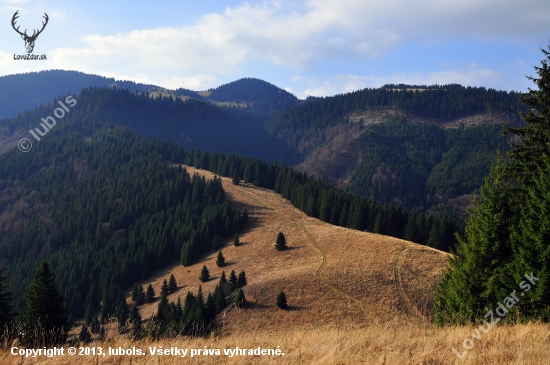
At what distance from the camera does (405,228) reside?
7900 centimetres

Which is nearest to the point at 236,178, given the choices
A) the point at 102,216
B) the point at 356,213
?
the point at 102,216

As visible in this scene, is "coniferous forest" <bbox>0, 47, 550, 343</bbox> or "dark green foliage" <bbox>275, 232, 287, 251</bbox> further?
"dark green foliage" <bbox>275, 232, 287, 251</bbox>

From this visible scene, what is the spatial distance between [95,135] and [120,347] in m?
211

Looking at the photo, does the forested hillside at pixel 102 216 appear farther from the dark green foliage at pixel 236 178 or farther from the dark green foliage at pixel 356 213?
the dark green foliage at pixel 356 213

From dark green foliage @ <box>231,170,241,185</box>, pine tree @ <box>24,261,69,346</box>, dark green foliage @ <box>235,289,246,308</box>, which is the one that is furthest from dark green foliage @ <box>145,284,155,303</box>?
dark green foliage @ <box>231,170,241,185</box>

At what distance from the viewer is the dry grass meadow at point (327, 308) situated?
8.16 metres

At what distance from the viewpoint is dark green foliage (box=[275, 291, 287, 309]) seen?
1567 inches

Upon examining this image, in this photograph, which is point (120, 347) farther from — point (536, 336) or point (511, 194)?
point (511, 194)

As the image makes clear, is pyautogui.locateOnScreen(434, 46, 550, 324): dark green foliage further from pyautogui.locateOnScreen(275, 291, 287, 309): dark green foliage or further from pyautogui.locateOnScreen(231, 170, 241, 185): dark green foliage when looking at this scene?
pyautogui.locateOnScreen(231, 170, 241, 185): dark green foliage

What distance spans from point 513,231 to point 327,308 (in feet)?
80.3

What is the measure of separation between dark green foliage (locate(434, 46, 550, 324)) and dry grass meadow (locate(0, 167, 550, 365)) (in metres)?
4.35

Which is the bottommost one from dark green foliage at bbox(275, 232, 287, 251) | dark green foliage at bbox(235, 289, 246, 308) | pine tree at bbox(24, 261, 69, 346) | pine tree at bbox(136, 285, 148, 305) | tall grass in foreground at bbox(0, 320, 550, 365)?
pine tree at bbox(136, 285, 148, 305)

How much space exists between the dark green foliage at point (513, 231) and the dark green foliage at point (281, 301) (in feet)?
70.5

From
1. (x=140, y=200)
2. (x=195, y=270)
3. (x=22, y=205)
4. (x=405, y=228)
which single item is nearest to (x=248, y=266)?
(x=195, y=270)
